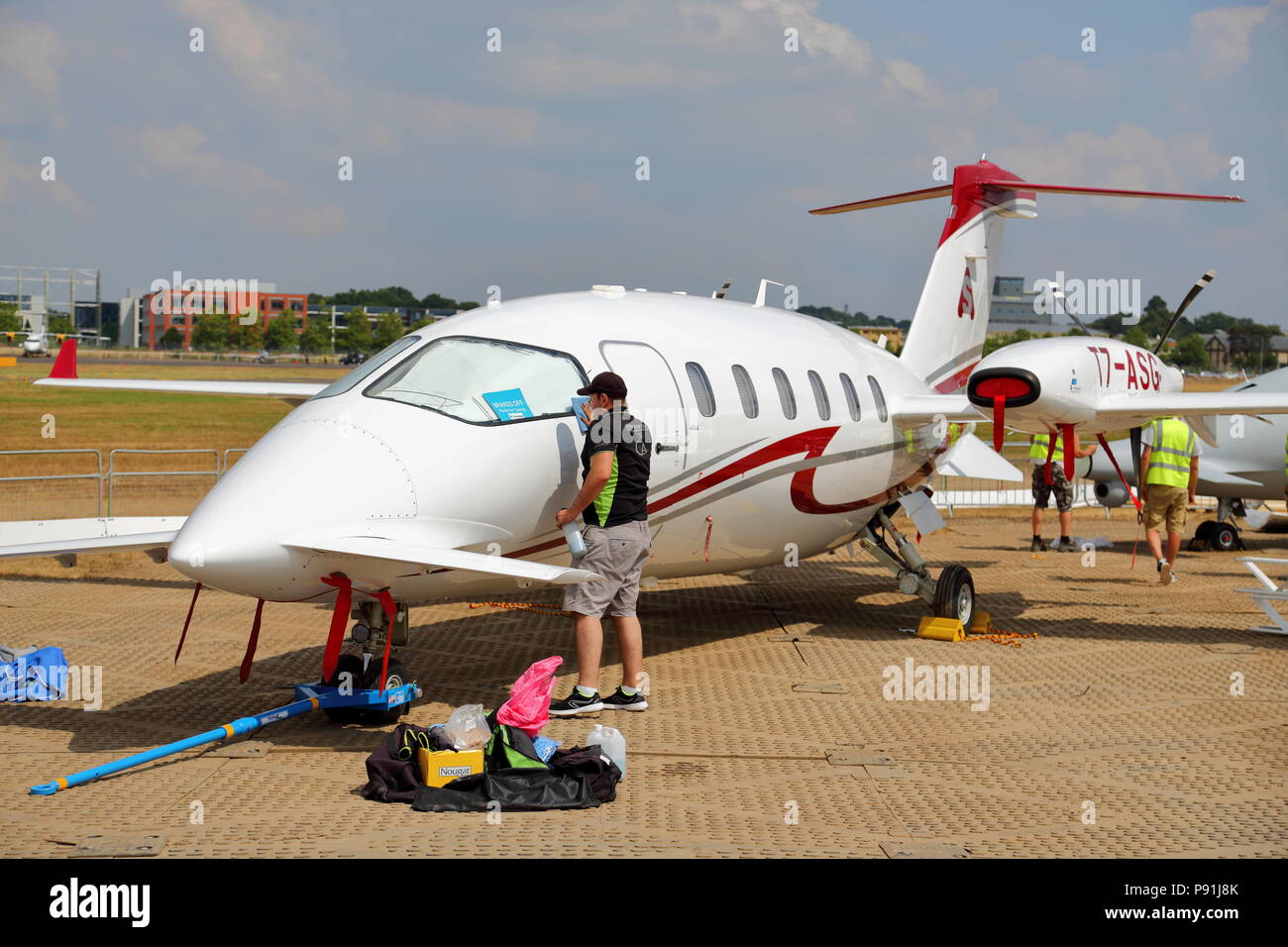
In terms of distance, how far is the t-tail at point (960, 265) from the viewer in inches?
575

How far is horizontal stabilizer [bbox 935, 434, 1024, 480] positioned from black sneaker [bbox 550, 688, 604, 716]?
6.84 metres

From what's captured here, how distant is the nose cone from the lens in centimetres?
A: 686

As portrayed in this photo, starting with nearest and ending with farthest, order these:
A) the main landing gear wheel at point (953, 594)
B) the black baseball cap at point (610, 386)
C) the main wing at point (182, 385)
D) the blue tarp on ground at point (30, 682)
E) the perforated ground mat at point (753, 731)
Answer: the perforated ground mat at point (753, 731)
the black baseball cap at point (610, 386)
the blue tarp on ground at point (30, 682)
the main landing gear wheel at point (953, 594)
the main wing at point (182, 385)

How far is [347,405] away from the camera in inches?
311

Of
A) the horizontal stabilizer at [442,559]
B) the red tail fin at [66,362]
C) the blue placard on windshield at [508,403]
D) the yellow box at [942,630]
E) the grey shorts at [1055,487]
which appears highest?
the red tail fin at [66,362]

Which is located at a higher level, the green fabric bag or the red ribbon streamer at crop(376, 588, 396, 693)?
the red ribbon streamer at crop(376, 588, 396, 693)

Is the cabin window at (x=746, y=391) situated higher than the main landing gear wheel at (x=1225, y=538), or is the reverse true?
the cabin window at (x=746, y=391)

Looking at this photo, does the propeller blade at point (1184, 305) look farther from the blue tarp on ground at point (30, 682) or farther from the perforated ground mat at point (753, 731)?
the blue tarp on ground at point (30, 682)

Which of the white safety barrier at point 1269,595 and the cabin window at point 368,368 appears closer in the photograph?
the cabin window at point 368,368

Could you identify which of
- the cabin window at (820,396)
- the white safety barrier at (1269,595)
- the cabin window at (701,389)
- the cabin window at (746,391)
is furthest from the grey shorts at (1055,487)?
the cabin window at (701,389)

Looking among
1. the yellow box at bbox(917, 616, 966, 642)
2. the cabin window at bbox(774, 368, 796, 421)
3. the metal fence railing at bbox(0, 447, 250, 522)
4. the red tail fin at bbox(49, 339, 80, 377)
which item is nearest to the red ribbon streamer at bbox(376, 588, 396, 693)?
the cabin window at bbox(774, 368, 796, 421)

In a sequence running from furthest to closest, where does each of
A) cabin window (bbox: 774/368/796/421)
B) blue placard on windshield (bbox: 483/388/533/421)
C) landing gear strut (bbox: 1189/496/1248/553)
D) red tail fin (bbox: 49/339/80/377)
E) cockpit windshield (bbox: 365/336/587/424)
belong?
landing gear strut (bbox: 1189/496/1248/553)
red tail fin (bbox: 49/339/80/377)
cabin window (bbox: 774/368/796/421)
blue placard on windshield (bbox: 483/388/533/421)
cockpit windshield (bbox: 365/336/587/424)

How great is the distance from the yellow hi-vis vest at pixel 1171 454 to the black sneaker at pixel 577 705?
901 cm

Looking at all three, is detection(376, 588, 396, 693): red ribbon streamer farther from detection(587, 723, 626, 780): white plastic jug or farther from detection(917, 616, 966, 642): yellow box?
detection(917, 616, 966, 642): yellow box
